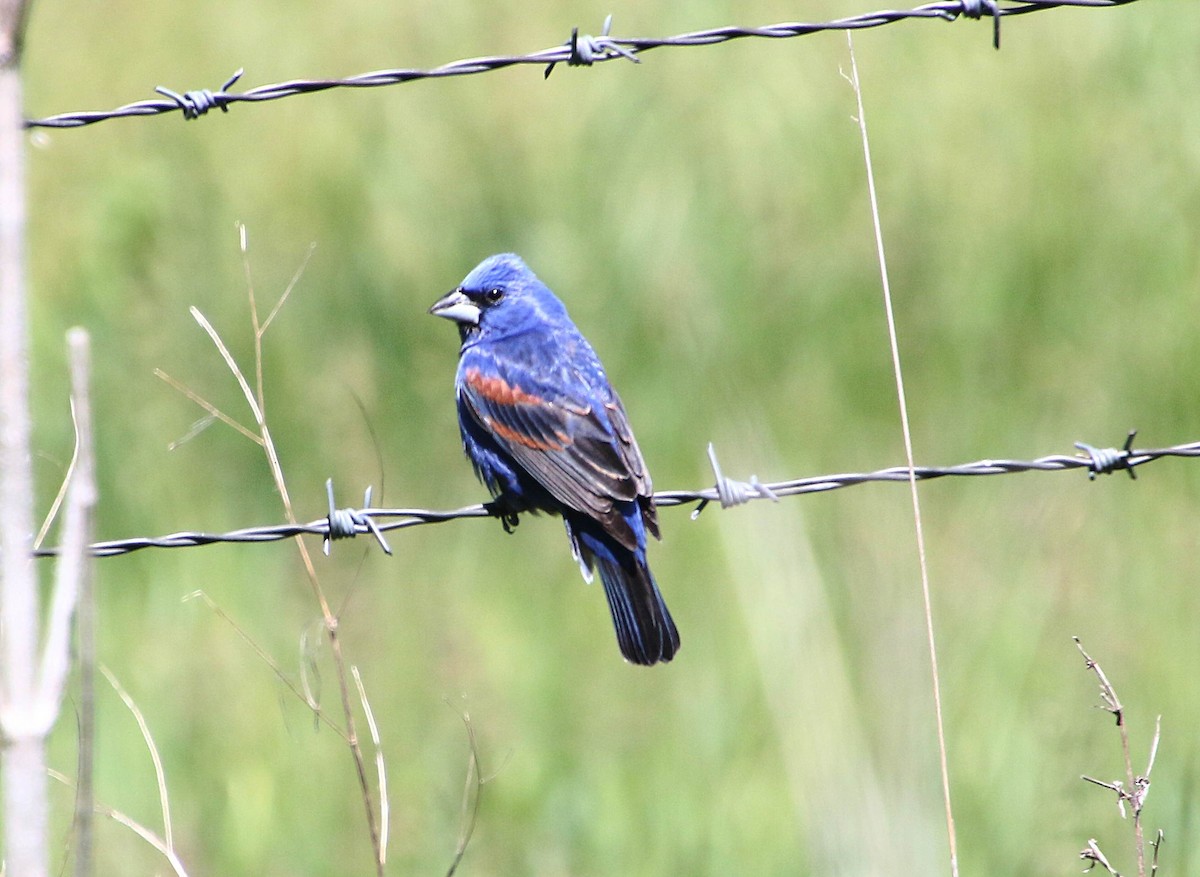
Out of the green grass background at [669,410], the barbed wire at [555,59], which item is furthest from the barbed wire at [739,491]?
the barbed wire at [555,59]

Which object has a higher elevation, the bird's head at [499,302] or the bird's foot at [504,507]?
the bird's head at [499,302]

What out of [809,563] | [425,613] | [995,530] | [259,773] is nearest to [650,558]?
[425,613]

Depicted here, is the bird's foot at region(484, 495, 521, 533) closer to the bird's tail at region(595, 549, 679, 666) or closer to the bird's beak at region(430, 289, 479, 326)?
the bird's tail at region(595, 549, 679, 666)

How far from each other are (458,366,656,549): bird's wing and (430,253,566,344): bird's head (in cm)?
24

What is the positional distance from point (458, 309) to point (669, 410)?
3.97 feet

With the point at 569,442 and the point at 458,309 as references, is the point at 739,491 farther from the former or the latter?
the point at 458,309

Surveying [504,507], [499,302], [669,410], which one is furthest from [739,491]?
[669,410]

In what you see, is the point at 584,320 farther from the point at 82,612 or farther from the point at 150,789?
the point at 82,612

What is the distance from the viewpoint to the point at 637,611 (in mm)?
3934

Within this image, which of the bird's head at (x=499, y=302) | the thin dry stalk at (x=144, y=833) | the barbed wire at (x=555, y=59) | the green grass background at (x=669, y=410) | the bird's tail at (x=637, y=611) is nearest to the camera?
the thin dry stalk at (x=144, y=833)

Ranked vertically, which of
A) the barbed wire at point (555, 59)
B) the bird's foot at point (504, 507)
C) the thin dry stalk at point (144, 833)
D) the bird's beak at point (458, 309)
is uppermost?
the bird's beak at point (458, 309)

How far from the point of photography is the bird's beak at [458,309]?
182 inches

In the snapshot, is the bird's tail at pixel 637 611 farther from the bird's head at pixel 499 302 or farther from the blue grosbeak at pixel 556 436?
the bird's head at pixel 499 302

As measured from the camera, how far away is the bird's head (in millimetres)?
4582
